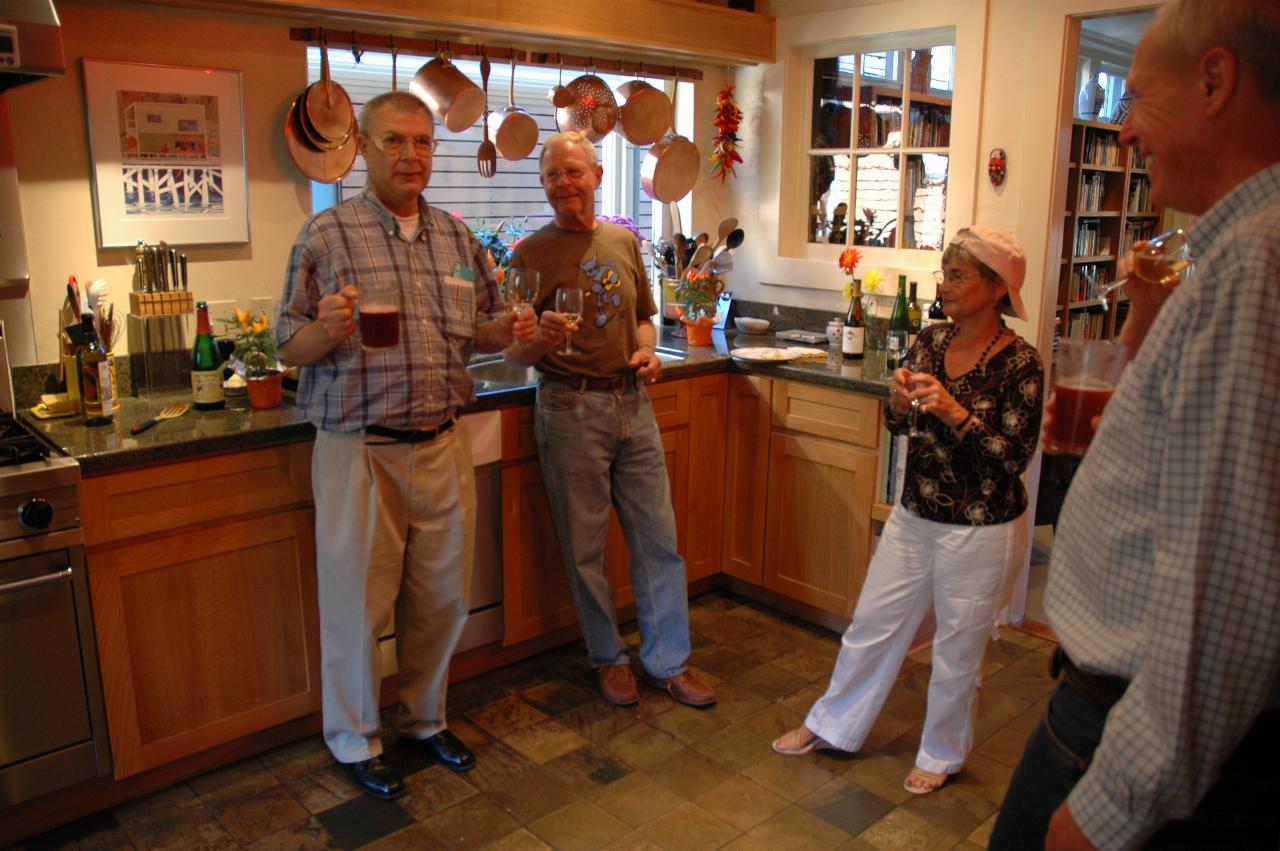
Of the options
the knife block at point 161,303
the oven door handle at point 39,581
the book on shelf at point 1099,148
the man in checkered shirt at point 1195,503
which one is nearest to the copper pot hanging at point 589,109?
the knife block at point 161,303

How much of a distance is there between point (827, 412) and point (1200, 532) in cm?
238

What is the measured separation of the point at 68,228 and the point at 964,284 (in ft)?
7.62

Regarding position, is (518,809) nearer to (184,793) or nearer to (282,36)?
(184,793)

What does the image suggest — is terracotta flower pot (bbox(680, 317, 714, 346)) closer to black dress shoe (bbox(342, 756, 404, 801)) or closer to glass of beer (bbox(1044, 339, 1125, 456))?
black dress shoe (bbox(342, 756, 404, 801))

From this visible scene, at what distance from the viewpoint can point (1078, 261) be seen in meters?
6.11

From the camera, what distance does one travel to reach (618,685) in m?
2.99

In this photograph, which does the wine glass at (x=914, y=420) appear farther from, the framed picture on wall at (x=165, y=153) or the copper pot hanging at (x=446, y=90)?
the framed picture on wall at (x=165, y=153)

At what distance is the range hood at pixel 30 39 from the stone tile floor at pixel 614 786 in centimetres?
171

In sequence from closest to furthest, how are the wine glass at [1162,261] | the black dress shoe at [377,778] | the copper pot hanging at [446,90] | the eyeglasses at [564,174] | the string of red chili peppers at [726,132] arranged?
the wine glass at [1162,261]
the black dress shoe at [377,778]
the eyeglasses at [564,174]
the copper pot hanging at [446,90]
the string of red chili peppers at [726,132]

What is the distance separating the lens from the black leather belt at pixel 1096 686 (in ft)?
3.62

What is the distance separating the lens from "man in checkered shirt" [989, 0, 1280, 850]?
0.90 m

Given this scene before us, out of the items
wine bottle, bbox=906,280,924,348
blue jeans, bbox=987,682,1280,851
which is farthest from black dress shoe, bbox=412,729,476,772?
wine bottle, bbox=906,280,924,348

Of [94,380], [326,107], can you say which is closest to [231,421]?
[94,380]

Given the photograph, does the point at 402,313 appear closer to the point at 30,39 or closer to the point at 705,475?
the point at 30,39
